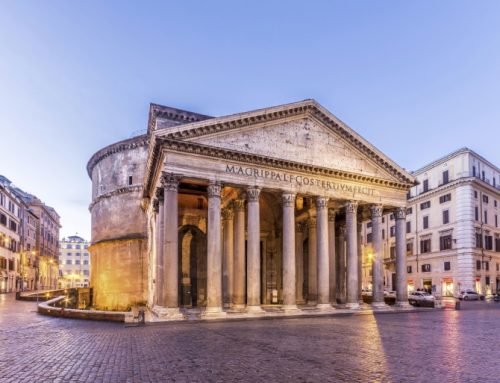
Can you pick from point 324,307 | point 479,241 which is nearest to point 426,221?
point 479,241

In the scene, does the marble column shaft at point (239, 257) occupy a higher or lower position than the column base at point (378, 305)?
higher

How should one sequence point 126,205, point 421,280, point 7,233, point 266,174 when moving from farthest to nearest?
point 7,233, point 421,280, point 126,205, point 266,174

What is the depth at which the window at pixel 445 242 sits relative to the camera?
48.2m

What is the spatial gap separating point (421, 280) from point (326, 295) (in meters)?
31.5

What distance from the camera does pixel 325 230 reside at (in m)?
26.5

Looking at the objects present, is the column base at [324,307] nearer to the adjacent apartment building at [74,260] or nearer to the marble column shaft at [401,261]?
the marble column shaft at [401,261]

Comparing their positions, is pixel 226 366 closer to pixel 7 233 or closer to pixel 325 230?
pixel 325 230

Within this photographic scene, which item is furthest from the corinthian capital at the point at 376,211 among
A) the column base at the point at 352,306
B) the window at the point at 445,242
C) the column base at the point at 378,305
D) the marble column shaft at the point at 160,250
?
the window at the point at 445,242

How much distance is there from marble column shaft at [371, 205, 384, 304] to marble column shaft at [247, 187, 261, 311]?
9013 mm

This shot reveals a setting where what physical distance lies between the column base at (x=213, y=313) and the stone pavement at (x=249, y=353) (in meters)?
2.23

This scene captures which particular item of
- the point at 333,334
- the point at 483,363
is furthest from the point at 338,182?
the point at 483,363

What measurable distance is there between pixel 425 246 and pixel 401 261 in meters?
24.6

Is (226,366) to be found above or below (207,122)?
below

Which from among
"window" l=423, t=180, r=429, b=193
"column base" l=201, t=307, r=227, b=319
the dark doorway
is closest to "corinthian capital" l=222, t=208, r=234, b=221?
the dark doorway
